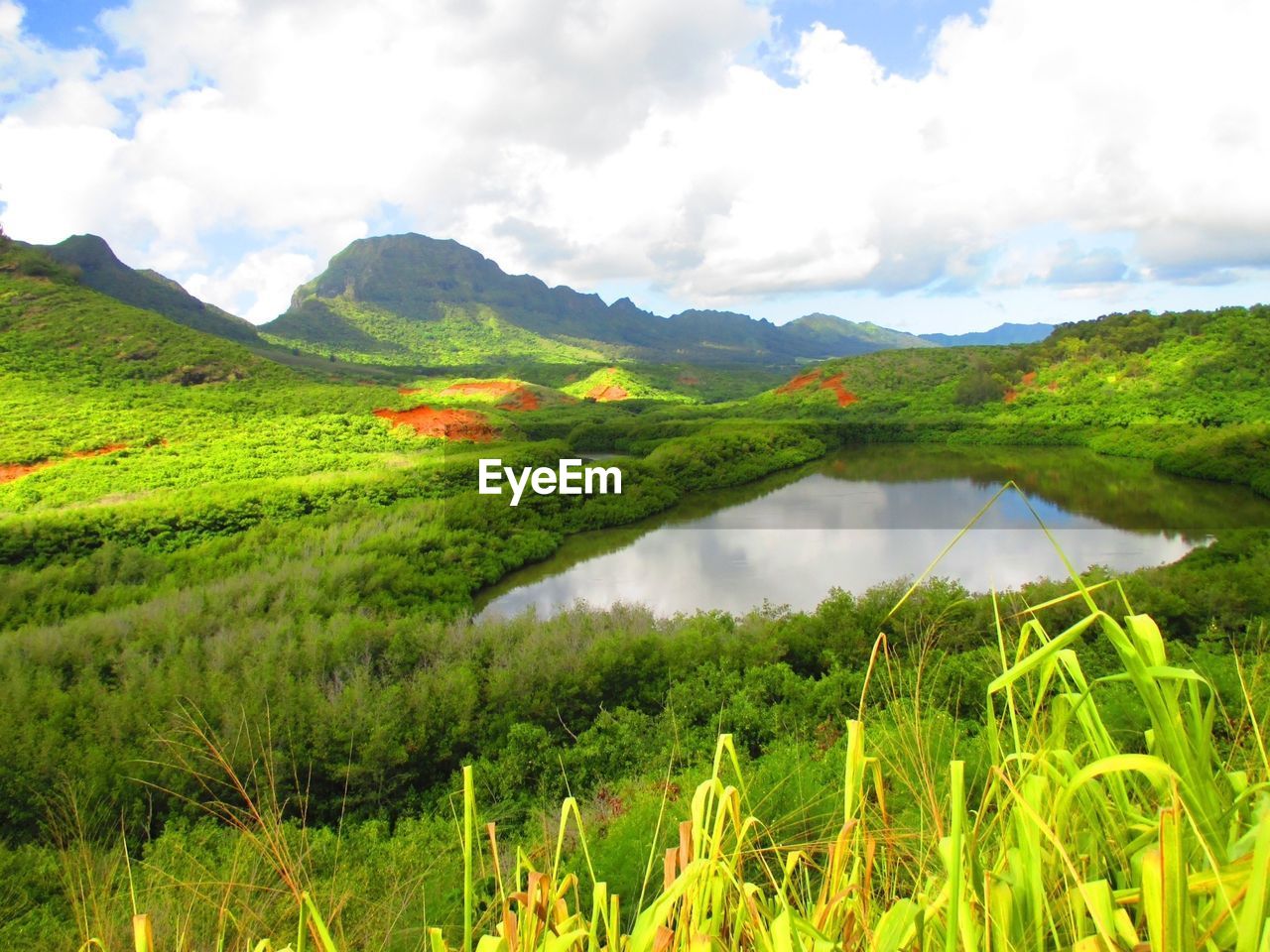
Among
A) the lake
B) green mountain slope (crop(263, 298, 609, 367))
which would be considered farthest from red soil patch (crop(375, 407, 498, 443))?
green mountain slope (crop(263, 298, 609, 367))

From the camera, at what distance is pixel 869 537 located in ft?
54.1

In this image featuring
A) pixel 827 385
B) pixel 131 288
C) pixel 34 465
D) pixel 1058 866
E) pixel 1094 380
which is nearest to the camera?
pixel 1058 866

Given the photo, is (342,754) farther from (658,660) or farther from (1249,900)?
Answer: (1249,900)

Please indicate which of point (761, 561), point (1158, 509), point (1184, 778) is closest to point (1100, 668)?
point (1184, 778)

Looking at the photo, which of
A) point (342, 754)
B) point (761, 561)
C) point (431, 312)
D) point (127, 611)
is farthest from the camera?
point (431, 312)

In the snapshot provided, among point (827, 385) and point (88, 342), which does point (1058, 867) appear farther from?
point (827, 385)

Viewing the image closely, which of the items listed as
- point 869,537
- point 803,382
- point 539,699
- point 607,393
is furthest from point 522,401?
point 539,699

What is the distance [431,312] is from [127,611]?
107 meters

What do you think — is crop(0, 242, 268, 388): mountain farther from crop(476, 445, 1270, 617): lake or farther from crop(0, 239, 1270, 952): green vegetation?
crop(476, 445, 1270, 617): lake

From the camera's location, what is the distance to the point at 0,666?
687 cm

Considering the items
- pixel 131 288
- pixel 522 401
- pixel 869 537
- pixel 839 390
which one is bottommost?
pixel 869 537

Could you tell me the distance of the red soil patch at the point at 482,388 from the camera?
33938mm

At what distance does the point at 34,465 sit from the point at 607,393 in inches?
1458

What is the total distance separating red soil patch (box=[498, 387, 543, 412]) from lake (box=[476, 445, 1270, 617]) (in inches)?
625
